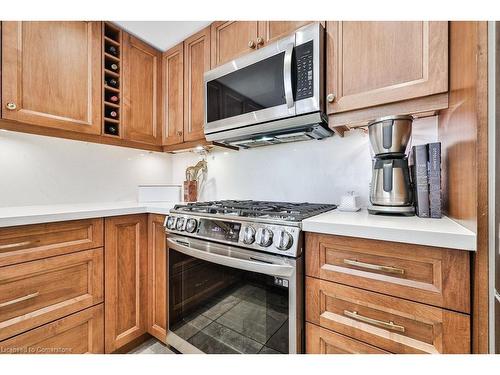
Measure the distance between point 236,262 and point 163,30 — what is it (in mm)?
1574

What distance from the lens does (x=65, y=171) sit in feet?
5.02

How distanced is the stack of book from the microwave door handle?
22.5 inches

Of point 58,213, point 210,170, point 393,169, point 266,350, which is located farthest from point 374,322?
point 210,170

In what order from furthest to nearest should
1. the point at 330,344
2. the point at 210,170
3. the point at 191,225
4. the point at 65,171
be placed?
the point at 210,170 < the point at 65,171 < the point at 191,225 < the point at 330,344

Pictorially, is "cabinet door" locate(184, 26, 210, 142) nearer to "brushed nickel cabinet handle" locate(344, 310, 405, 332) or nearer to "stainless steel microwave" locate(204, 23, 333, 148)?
"stainless steel microwave" locate(204, 23, 333, 148)

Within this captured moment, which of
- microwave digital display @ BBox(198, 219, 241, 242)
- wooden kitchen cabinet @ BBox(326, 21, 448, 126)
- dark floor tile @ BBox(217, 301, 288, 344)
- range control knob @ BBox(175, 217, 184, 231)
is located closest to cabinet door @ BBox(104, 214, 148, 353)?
range control knob @ BBox(175, 217, 184, 231)

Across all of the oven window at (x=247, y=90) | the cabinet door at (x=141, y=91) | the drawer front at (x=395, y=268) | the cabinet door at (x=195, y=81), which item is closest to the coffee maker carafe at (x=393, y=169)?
the drawer front at (x=395, y=268)

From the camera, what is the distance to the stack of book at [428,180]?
870mm

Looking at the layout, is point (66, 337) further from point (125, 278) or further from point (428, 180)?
point (428, 180)

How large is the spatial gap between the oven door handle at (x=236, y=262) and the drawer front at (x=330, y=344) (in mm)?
231
